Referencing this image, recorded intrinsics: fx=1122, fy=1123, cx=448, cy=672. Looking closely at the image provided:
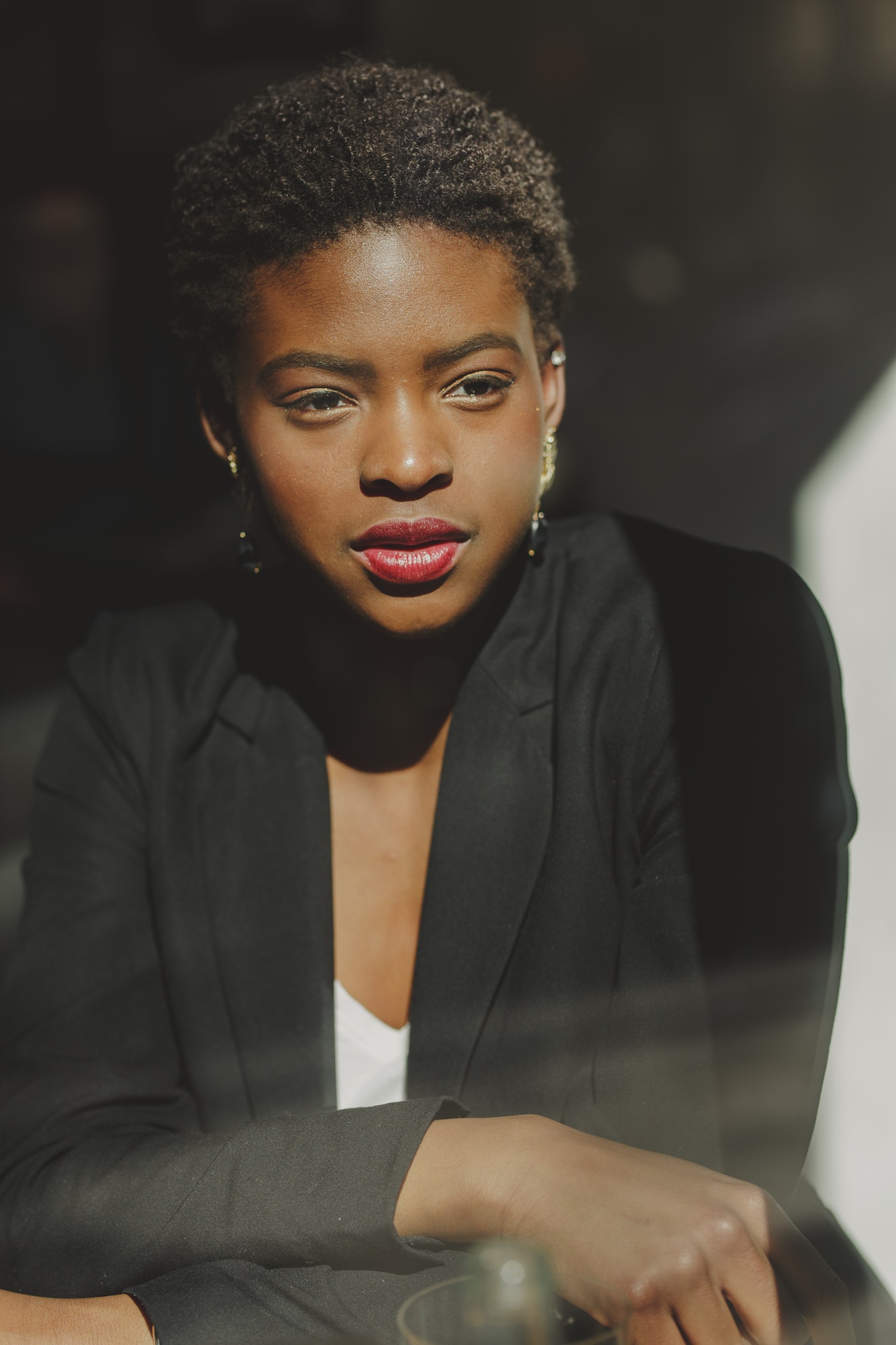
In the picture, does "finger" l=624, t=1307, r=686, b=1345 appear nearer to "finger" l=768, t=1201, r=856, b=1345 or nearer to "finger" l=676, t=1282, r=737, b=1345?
"finger" l=676, t=1282, r=737, b=1345

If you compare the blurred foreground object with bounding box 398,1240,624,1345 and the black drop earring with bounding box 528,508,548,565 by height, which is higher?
the black drop earring with bounding box 528,508,548,565

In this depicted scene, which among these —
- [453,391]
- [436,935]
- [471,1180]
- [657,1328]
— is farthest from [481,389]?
[657,1328]

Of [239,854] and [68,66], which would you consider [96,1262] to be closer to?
[239,854]

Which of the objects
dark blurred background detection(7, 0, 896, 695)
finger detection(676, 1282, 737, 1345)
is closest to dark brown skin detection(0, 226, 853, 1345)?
finger detection(676, 1282, 737, 1345)

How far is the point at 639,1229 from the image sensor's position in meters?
0.99

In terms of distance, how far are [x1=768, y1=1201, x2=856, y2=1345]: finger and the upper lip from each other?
76 centimetres

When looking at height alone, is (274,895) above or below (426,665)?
below

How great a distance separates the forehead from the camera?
47.3 inches

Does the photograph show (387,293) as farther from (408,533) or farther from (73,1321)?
(73,1321)

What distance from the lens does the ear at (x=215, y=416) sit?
1466 mm

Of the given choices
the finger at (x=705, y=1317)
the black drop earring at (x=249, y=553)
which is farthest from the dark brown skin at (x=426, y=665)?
the black drop earring at (x=249, y=553)

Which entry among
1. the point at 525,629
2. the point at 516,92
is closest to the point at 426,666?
the point at 525,629

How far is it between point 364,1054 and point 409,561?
25.4 inches

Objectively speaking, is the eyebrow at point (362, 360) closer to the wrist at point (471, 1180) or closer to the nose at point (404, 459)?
the nose at point (404, 459)
